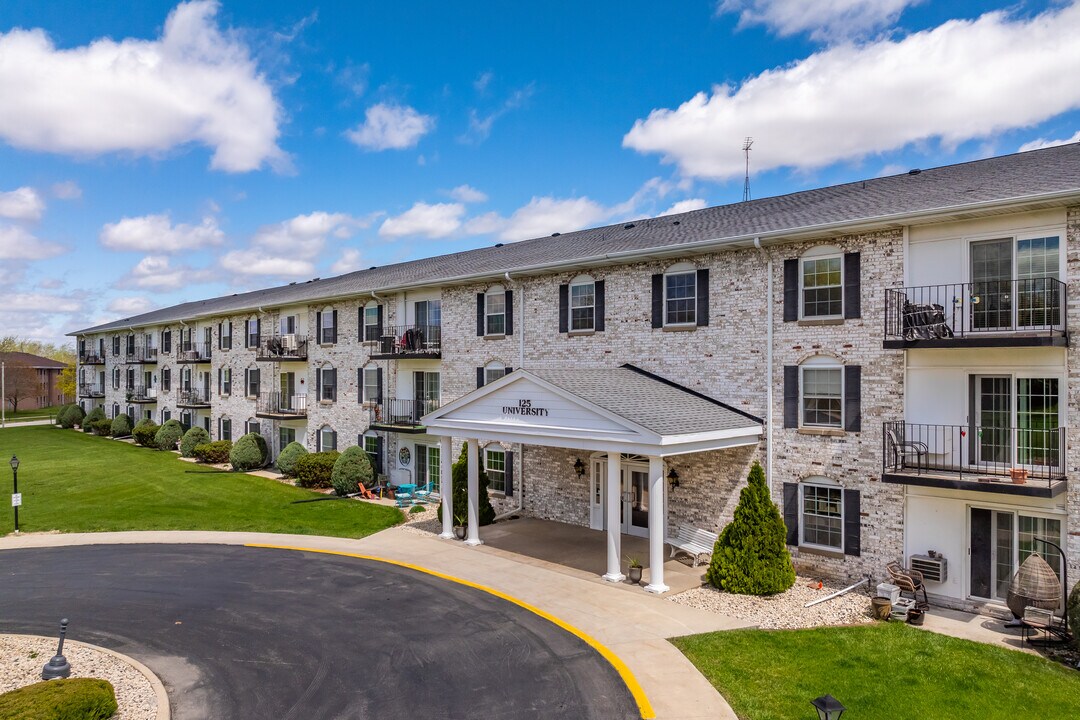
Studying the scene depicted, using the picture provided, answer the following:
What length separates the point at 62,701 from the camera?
27.9ft

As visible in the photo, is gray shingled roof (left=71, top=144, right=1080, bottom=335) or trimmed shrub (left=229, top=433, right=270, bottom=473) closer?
gray shingled roof (left=71, top=144, right=1080, bottom=335)

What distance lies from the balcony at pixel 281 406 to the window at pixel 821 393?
909 inches

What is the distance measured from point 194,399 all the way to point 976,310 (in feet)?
131

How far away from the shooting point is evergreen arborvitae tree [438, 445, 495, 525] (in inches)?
770

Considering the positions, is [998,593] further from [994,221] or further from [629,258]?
[629,258]

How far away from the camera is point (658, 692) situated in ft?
32.1

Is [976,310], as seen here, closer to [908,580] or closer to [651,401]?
[908,580]

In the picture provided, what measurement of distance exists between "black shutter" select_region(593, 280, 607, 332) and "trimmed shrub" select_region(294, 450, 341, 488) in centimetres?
1372

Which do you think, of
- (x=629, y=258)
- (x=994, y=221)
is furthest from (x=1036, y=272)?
(x=629, y=258)

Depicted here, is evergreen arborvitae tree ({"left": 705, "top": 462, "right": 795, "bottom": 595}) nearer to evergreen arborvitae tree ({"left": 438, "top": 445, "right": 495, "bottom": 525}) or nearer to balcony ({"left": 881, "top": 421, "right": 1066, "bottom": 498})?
balcony ({"left": 881, "top": 421, "right": 1066, "bottom": 498})

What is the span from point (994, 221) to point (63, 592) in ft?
70.3

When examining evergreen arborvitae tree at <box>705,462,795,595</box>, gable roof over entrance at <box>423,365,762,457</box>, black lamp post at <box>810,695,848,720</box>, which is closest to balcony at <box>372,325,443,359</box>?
gable roof over entrance at <box>423,365,762,457</box>

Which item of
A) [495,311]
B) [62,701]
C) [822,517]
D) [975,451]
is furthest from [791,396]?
[62,701]

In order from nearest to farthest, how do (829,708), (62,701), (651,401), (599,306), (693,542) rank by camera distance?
(829,708), (62,701), (651,401), (693,542), (599,306)
